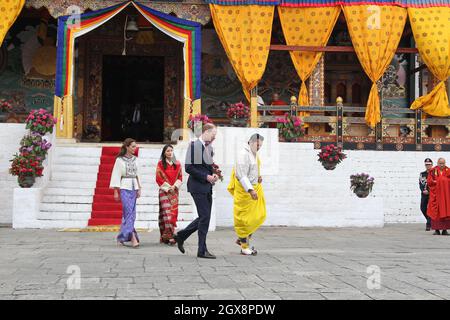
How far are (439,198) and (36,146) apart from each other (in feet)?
26.3

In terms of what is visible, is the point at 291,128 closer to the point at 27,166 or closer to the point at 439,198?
the point at 439,198

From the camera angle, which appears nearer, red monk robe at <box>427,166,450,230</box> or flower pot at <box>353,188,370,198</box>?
red monk robe at <box>427,166,450,230</box>

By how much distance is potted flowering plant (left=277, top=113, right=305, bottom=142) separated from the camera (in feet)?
48.8

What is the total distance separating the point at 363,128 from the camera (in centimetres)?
1602

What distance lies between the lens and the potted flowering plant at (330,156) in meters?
14.0

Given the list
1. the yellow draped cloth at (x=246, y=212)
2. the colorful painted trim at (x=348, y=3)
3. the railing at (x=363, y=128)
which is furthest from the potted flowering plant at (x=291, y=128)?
the yellow draped cloth at (x=246, y=212)

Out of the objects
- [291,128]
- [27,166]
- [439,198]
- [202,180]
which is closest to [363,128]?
[291,128]

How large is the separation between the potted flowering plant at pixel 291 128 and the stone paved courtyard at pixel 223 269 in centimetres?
492

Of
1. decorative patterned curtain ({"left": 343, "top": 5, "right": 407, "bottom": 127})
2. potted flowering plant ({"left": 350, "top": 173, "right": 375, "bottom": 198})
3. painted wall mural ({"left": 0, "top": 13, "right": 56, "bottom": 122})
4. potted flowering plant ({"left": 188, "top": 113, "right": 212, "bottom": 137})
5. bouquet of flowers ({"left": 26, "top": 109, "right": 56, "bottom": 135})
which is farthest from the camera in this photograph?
painted wall mural ({"left": 0, "top": 13, "right": 56, "bottom": 122})

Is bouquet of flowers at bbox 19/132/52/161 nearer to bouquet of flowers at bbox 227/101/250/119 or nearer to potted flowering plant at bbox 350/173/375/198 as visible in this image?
bouquet of flowers at bbox 227/101/250/119

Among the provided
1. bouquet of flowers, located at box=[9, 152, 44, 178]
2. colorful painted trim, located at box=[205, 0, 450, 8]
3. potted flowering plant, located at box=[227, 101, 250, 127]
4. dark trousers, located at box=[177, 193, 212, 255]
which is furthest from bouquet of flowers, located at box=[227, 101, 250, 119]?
dark trousers, located at box=[177, 193, 212, 255]

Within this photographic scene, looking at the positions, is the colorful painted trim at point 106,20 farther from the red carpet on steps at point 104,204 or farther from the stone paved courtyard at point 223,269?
the stone paved courtyard at point 223,269

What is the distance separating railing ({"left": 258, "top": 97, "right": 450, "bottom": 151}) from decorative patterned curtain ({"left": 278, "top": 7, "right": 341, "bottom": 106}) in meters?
0.60
